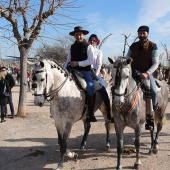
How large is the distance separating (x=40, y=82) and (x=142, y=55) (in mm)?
2205


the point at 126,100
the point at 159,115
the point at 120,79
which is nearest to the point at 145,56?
the point at 126,100

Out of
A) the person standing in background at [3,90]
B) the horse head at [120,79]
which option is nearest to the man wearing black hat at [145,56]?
the horse head at [120,79]

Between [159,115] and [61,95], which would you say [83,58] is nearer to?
[61,95]

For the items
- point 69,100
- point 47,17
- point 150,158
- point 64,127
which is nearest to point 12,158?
point 64,127

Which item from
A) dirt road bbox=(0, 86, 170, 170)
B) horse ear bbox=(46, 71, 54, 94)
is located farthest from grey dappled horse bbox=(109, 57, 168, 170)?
horse ear bbox=(46, 71, 54, 94)

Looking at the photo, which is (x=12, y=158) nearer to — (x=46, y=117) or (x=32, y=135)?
(x=32, y=135)

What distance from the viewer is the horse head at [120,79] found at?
13.0 ft

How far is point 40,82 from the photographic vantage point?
13.5ft

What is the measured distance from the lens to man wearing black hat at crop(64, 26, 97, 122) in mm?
4953

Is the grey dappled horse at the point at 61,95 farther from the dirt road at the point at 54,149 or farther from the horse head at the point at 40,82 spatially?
the dirt road at the point at 54,149

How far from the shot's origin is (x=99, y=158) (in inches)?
213

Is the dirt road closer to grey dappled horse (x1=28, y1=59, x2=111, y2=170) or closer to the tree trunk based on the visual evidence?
grey dappled horse (x1=28, y1=59, x2=111, y2=170)

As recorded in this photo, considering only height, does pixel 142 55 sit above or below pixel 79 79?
above

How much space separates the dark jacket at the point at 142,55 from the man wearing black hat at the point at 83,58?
36.4 inches
